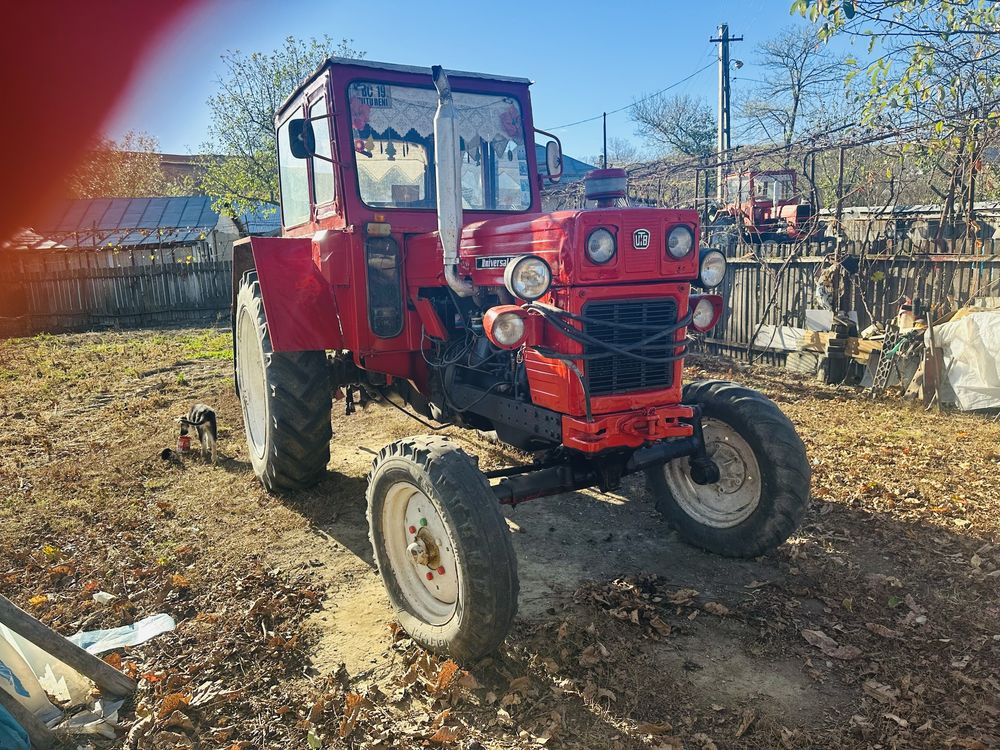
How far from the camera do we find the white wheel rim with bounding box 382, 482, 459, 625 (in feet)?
10.1

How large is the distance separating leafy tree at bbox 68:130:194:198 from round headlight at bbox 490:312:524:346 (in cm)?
3837

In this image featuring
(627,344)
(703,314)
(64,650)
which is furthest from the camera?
(703,314)

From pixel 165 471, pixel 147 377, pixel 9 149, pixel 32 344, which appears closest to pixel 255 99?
pixel 9 149

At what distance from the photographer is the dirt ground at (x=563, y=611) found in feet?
8.80

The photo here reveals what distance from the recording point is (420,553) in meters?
3.10

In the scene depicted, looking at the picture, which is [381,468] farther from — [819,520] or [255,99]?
[255,99]

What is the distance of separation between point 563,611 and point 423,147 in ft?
9.41

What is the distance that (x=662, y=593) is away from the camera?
3.56 metres

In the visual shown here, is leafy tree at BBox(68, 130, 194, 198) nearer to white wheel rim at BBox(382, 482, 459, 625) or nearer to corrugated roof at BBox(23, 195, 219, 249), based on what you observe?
corrugated roof at BBox(23, 195, 219, 249)

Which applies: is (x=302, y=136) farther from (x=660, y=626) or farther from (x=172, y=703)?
(x=660, y=626)

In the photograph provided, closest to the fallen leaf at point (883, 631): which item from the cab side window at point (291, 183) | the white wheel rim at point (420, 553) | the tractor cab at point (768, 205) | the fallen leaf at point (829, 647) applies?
the fallen leaf at point (829, 647)

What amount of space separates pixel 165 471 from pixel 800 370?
7151 millimetres

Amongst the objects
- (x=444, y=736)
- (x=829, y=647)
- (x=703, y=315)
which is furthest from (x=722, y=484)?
(x=444, y=736)

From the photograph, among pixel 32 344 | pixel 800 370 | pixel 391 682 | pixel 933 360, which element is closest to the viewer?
pixel 391 682
